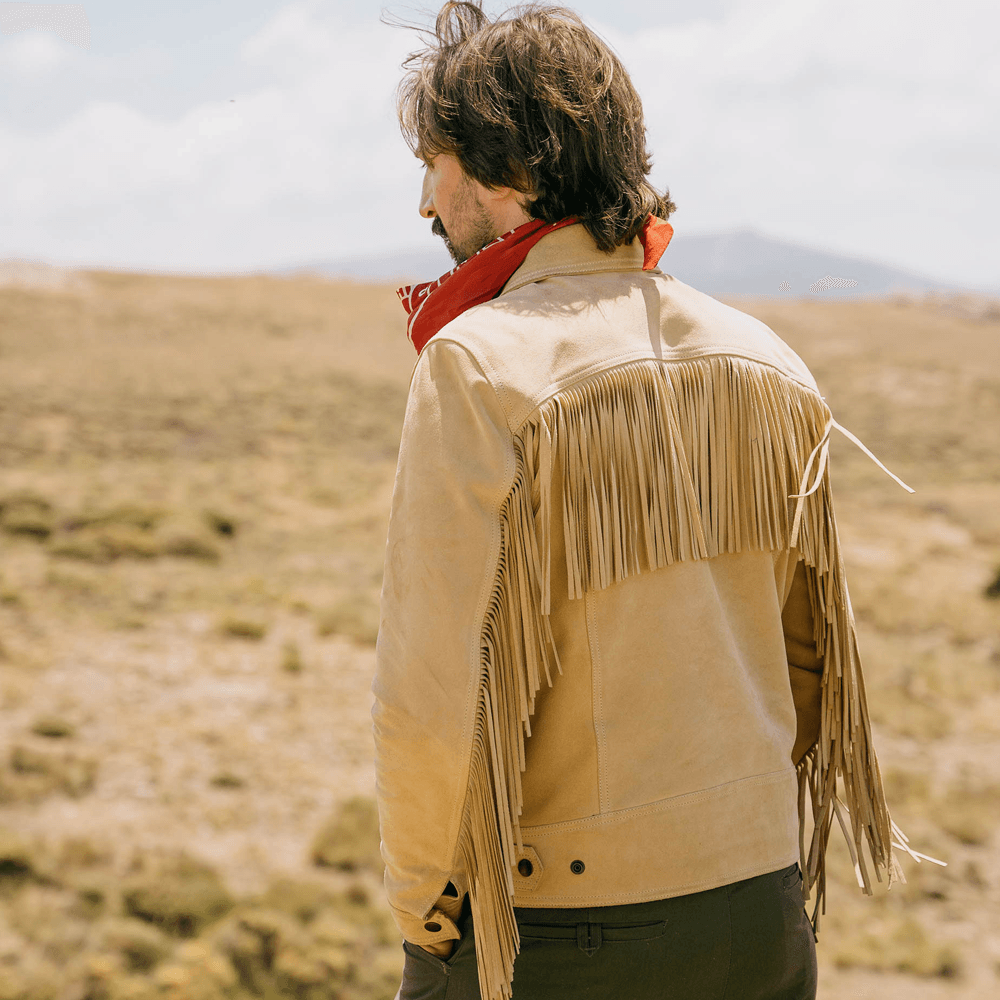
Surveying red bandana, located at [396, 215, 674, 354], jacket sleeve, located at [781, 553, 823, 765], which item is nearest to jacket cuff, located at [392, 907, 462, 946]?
jacket sleeve, located at [781, 553, 823, 765]

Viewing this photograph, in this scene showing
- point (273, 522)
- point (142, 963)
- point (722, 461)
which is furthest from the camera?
point (273, 522)

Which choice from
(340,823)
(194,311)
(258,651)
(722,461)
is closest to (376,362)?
(194,311)

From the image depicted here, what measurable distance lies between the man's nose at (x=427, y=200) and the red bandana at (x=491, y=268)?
0.12m

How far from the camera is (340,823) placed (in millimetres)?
4805

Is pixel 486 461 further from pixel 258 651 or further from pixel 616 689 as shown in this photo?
pixel 258 651

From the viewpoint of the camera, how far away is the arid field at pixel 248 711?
12.7ft

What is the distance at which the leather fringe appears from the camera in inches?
48.6

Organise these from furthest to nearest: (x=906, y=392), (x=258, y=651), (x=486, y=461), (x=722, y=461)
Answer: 1. (x=906, y=392)
2. (x=258, y=651)
3. (x=722, y=461)
4. (x=486, y=461)

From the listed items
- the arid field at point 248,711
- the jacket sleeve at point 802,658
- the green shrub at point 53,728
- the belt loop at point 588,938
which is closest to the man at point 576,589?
the belt loop at point 588,938

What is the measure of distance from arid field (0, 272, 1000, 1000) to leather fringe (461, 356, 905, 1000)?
9.18 feet

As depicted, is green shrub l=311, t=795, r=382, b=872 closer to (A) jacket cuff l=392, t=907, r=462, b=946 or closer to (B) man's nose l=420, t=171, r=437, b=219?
(A) jacket cuff l=392, t=907, r=462, b=946

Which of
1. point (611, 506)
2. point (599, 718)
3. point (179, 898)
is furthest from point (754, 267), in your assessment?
point (179, 898)

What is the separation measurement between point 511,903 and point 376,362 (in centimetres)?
2563

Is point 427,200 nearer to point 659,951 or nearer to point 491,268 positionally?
point 491,268
